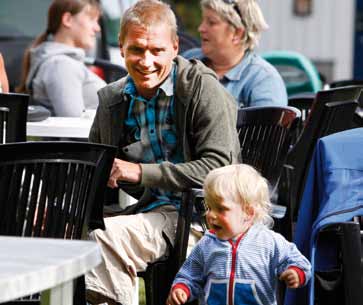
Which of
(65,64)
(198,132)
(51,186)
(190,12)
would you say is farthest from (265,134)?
(190,12)

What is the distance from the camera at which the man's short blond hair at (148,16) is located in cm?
501

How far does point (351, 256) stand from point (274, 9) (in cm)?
1793

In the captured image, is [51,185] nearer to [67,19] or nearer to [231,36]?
[231,36]

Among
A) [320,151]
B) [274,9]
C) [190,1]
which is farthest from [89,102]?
[190,1]

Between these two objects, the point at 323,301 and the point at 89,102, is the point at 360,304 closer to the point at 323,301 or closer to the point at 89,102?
the point at 323,301

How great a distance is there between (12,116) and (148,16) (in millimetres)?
636

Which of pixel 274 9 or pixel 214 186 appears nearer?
pixel 214 186

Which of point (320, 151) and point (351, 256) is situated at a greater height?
point (320, 151)

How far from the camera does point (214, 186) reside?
4.42 m

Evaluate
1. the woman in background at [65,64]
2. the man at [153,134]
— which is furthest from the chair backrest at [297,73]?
the man at [153,134]

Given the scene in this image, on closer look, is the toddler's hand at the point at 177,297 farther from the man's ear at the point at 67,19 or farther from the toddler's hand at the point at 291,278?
the man's ear at the point at 67,19

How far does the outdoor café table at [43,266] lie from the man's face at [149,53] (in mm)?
1809

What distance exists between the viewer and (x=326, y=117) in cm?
588

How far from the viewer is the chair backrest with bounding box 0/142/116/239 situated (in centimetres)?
407
